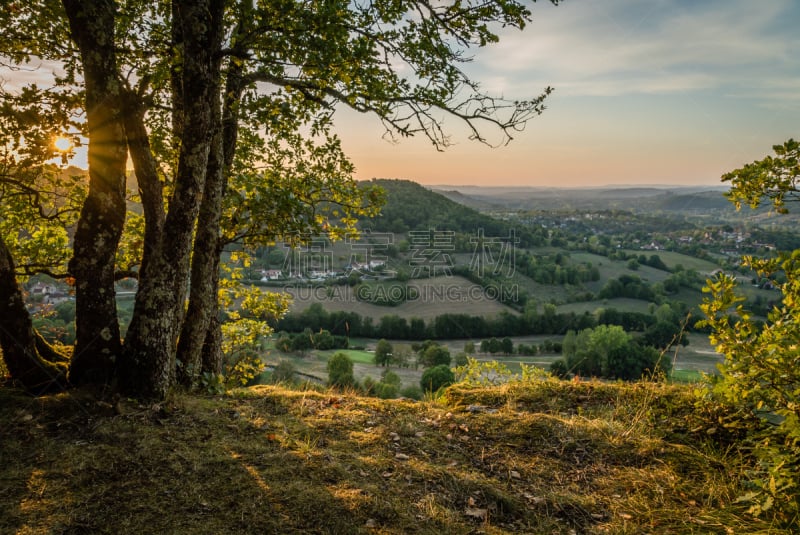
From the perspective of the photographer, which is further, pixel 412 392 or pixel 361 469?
pixel 412 392

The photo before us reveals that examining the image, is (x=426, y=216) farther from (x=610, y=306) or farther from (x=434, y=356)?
(x=434, y=356)

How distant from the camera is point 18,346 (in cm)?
493

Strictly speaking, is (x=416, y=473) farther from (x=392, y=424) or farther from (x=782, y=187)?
(x=782, y=187)

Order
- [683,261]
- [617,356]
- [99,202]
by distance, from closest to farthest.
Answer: [99,202]
[617,356]
[683,261]

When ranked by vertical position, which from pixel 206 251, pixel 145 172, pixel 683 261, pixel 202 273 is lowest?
pixel 683 261


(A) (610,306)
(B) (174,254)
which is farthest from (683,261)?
(B) (174,254)

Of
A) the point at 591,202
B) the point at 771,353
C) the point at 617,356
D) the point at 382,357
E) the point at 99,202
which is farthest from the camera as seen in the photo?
the point at 591,202

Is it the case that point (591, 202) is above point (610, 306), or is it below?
above

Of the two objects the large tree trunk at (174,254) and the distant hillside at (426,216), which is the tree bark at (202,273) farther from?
the distant hillside at (426,216)

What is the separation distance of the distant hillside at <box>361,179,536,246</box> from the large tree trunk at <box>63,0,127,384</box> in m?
70.2

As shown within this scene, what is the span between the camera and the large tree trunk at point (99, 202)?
4.41 meters

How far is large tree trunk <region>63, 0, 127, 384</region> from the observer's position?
4.41 m

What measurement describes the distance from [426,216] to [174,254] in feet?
272

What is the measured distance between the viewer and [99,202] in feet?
15.3
